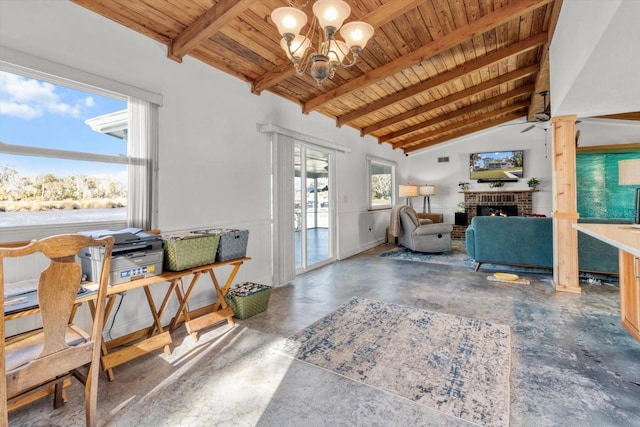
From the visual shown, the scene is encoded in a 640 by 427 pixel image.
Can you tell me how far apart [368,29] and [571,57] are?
190cm

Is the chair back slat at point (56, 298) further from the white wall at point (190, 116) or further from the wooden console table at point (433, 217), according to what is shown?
the wooden console table at point (433, 217)

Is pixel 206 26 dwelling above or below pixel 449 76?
below

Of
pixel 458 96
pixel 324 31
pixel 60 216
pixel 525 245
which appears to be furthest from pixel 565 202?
pixel 60 216

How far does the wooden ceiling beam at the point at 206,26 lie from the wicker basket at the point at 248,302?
2.34 m

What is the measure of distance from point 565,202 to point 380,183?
14.1ft

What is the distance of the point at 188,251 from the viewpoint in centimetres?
234

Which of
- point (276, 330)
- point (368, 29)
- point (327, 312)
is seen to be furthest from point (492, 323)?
point (368, 29)

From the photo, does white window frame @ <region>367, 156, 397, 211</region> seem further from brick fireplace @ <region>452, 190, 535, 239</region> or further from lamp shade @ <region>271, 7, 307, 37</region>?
lamp shade @ <region>271, 7, 307, 37</region>

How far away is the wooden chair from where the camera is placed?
47.7 inches

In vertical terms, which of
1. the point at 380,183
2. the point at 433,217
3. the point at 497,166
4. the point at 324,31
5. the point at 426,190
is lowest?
the point at 433,217

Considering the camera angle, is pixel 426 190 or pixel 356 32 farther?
pixel 426 190

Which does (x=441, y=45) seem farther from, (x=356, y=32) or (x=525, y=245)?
(x=525, y=245)

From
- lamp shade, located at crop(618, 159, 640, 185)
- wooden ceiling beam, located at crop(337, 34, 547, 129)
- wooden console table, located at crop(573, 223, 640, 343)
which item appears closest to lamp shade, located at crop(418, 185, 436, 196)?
wooden ceiling beam, located at crop(337, 34, 547, 129)

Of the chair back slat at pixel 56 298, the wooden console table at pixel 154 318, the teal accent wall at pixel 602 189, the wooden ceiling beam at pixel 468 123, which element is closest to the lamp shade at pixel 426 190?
the wooden ceiling beam at pixel 468 123
